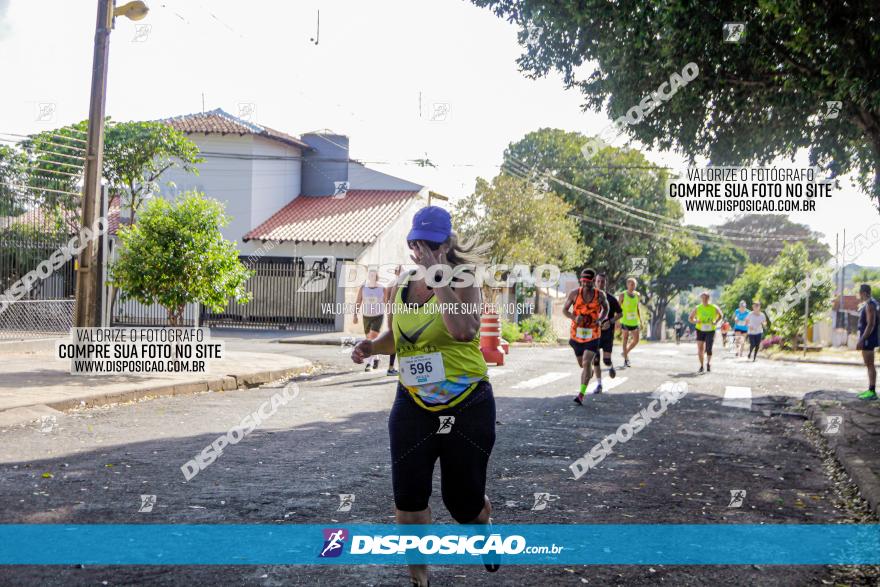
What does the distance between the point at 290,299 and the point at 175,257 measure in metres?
17.2

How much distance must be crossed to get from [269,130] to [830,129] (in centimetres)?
2672

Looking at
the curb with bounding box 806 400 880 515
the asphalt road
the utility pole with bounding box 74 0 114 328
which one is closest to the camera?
the asphalt road

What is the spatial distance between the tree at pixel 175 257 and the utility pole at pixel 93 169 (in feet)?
2.99

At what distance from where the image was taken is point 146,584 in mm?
3902

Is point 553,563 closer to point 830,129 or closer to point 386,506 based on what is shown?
point 386,506

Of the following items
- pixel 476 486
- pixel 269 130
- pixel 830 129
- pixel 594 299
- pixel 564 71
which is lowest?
pixel 476 486

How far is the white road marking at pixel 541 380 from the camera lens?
14195 mm

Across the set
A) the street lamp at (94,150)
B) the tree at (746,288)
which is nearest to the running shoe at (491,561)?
the street lamp at (94,150)

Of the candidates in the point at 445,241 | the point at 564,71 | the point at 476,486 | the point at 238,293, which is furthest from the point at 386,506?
the point at 564,71

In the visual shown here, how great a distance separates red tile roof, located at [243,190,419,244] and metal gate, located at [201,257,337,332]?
7.53 feet

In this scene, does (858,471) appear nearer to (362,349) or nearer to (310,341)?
(362,349)

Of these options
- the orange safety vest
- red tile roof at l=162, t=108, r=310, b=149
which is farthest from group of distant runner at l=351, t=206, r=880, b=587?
red tile roof at l=162, t=108, r=310, b=149

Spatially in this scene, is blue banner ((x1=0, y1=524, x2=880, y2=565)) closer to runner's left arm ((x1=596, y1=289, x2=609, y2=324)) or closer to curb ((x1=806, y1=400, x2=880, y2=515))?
curb ((x1=806, y1=400, x2=880, y2=515))

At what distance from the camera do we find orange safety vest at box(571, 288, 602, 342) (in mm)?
11555
